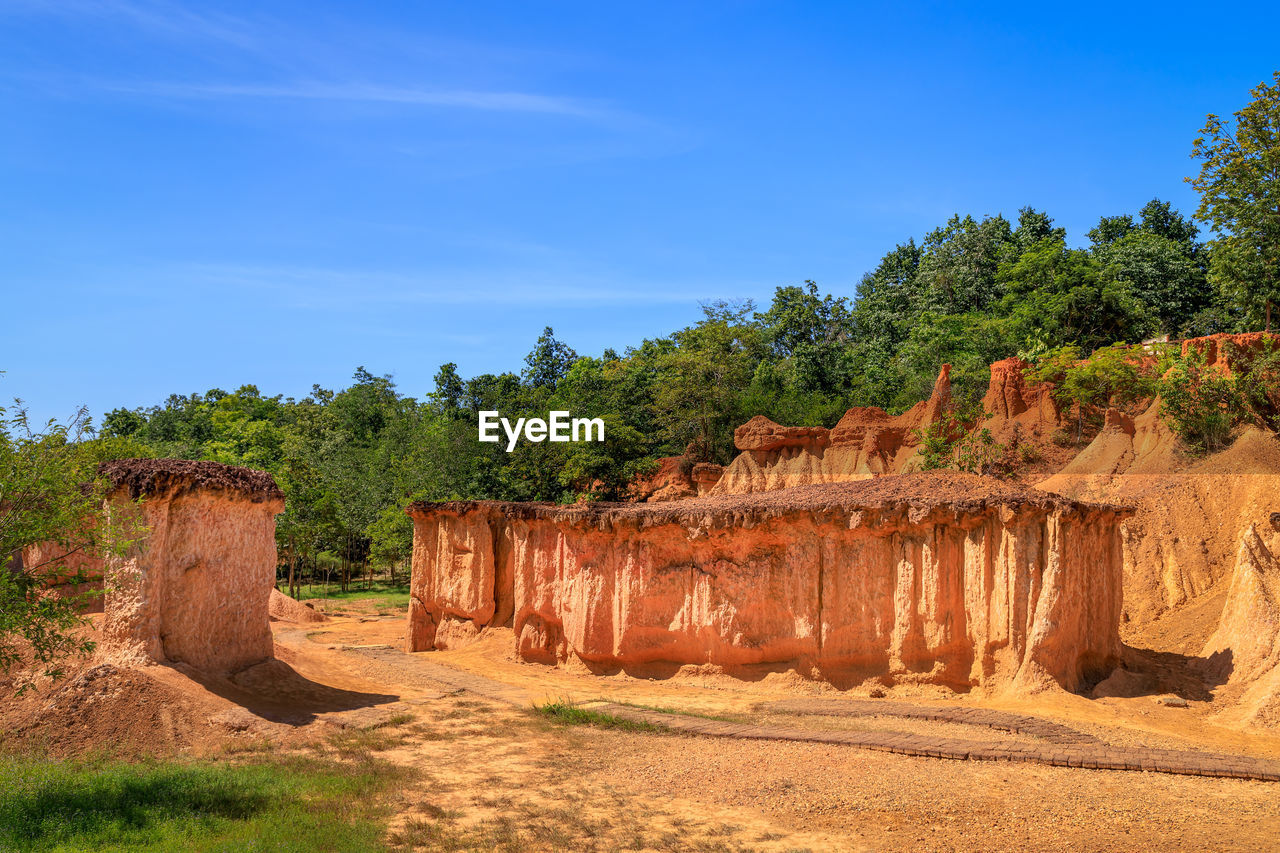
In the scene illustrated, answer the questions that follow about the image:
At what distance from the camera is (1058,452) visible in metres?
28.9

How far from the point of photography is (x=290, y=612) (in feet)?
90.7

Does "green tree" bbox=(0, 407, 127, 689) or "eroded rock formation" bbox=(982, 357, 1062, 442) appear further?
"eroded rock formation" bbox=(982, 357, 1062, 442)

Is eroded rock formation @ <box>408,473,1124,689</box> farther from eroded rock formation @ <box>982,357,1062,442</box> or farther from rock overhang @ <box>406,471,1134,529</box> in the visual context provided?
eroded rock formation @ <box>982,357,1062,442</box>

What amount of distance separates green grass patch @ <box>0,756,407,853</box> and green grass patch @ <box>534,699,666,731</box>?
3247mm

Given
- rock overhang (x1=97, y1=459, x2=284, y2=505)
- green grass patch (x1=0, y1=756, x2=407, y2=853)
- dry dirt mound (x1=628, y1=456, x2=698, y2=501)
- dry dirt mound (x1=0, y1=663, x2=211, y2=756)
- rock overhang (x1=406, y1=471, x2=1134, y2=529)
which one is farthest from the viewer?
dry dirt mound (x1=628, y1=456, x2=698, y2=501)

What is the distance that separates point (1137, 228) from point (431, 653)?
42330 millimetres

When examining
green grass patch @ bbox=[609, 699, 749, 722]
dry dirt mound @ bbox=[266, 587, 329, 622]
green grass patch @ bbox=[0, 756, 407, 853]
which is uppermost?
green grass patch @ bbox=[0, 756, 407, 853]

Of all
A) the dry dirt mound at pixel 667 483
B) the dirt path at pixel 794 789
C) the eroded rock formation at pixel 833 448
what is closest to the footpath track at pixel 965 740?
the dirt path at pixel 794 789

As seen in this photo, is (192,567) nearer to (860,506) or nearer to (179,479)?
(179,479)

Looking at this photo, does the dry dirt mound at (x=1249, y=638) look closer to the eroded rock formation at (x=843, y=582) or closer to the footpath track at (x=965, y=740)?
the eroded rock formation at (x=843, y=582)

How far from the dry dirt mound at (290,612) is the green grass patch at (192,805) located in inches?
673

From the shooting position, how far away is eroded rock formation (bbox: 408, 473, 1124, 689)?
47.9ft

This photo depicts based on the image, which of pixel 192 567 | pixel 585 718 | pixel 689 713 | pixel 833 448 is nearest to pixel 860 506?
pixel 689 713

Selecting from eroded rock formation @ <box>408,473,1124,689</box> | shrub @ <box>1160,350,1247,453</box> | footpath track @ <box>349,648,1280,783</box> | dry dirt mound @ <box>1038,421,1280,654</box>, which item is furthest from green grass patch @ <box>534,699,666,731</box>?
shrub @ <box>1160,350,1247,453</box>
